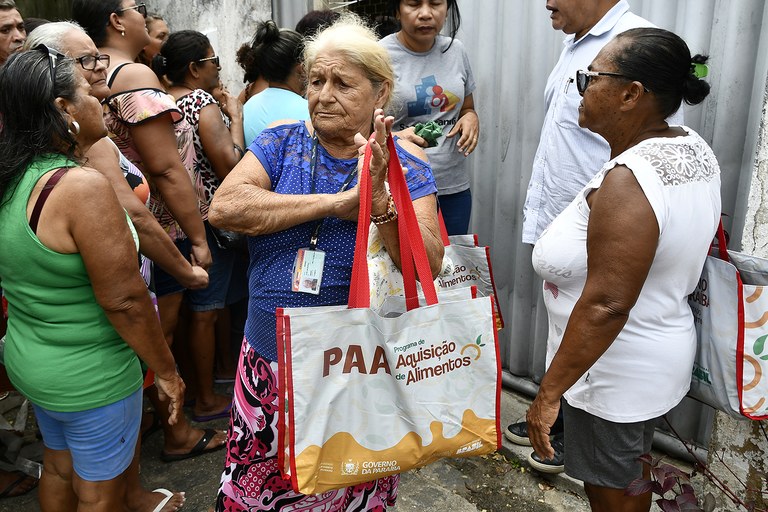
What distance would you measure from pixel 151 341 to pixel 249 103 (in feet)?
5.59

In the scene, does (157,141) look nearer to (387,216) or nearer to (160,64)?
(160,64)

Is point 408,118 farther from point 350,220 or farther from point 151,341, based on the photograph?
point 151,341

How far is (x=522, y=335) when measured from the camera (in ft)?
12.4

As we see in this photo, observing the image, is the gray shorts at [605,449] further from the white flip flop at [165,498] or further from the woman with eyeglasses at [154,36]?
the woman with eyeglasses at [154,36]

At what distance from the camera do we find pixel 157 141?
120 inches

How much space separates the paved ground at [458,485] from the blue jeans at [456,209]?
3.92ft

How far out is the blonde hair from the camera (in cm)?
204

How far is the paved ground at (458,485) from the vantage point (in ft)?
9.93

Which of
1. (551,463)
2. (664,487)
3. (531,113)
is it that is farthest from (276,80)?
(664,487)

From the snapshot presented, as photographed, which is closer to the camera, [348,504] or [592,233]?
[592,233]

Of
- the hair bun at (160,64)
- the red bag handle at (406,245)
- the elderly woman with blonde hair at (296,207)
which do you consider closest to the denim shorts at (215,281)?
the hair bun at (160,64)

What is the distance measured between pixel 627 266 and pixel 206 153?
96.9 inches

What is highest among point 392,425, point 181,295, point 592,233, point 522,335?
point 592,233

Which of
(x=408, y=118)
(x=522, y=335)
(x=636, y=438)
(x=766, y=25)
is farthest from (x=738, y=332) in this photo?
(x=408, y=118)
